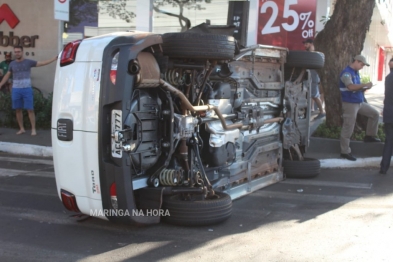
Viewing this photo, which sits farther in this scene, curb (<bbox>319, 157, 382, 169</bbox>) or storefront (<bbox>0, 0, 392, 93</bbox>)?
storefront (<bbox>0, 0, 392, 93</bbox>)

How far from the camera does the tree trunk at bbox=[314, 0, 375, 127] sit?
10.2 m

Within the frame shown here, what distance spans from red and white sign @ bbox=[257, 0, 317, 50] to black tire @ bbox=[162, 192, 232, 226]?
9357 mm

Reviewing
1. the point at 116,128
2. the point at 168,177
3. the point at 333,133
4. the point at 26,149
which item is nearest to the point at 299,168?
the point at 333,133

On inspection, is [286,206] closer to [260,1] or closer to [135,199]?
[135,199]

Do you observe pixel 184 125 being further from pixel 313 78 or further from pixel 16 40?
pixel 16 40

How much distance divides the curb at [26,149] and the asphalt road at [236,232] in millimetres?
2882

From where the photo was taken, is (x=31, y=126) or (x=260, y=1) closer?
(x=31, y=126)

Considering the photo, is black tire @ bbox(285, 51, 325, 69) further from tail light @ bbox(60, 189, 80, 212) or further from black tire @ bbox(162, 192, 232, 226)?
tail light @ bbox(60, 189, 80, 212)

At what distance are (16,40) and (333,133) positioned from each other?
33.4 feet

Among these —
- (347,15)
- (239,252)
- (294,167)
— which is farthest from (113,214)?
(347,15)

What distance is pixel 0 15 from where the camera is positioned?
52.0 feet

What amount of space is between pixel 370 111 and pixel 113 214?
6.12 m

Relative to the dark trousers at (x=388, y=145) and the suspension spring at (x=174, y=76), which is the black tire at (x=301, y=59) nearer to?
the dark trousers at (x=388, y=145)

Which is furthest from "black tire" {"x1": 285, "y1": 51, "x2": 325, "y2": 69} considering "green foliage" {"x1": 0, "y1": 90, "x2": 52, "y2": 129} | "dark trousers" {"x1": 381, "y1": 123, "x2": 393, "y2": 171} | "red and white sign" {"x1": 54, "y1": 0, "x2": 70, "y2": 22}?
"green foliage" {"x1": 0, "y1": 90, "x2": 52, "y2": 129}
